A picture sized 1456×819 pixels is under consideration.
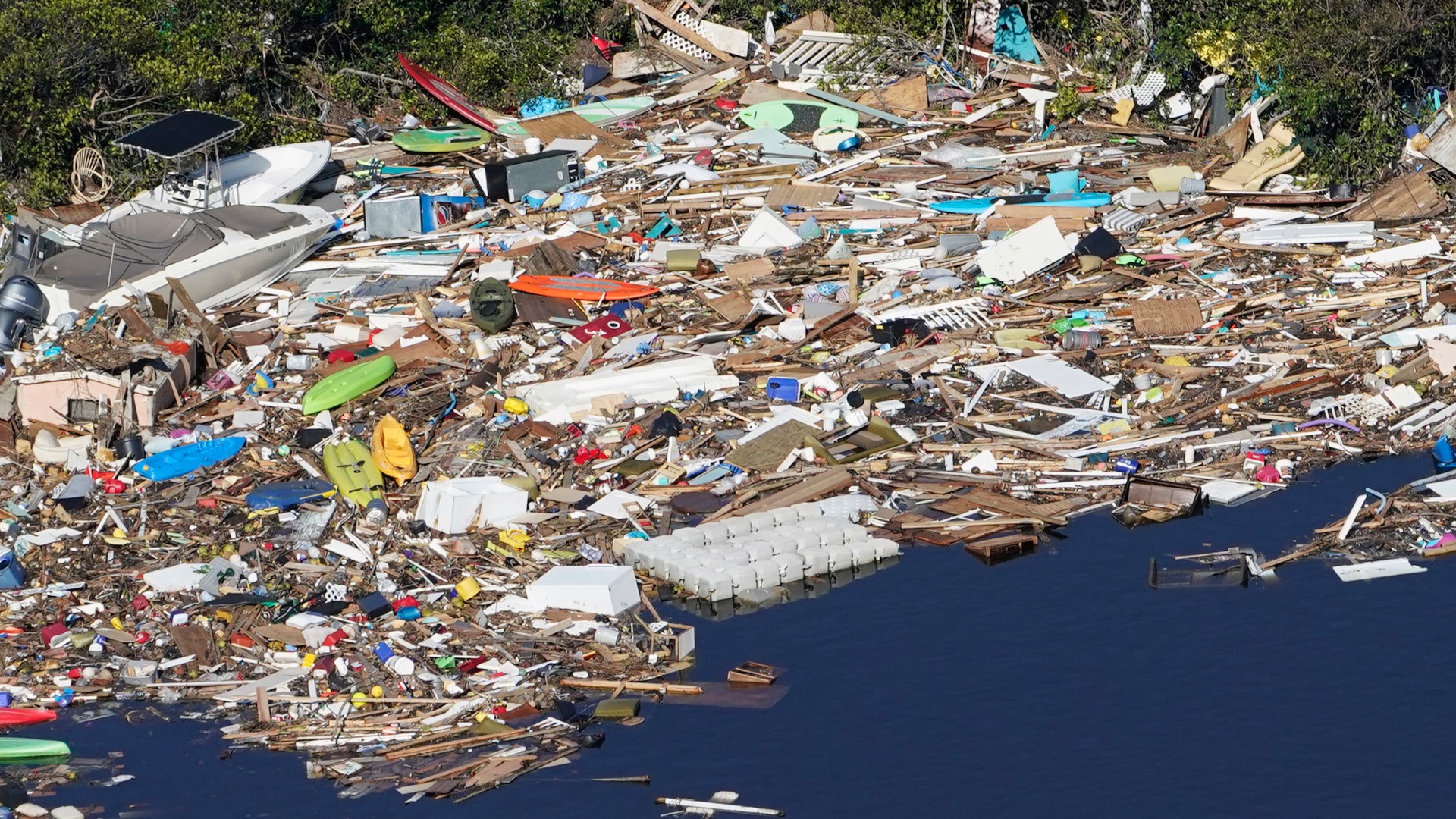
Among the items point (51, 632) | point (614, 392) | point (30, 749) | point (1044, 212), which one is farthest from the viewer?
point (1044, 212)

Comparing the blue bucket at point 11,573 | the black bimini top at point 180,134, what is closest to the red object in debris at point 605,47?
the black bimini top at point 180,134

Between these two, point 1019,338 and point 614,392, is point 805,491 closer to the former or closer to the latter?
point 614,392

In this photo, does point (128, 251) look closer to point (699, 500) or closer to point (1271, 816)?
point (699, 500)

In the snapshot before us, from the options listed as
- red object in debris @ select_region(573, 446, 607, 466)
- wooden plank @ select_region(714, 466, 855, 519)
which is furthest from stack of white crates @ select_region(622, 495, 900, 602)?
red object in debris @ select_region(573, 446, 607, 466)

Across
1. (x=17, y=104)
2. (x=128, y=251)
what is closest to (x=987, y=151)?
(x=128, y=251)

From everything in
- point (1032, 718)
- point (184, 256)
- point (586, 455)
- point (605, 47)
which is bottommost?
point (1032, 718)

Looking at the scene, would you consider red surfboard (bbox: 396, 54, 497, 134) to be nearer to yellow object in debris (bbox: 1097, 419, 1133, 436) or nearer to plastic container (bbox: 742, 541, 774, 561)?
yellow object in debris (bbox: 1097, 419, 1133, 436)

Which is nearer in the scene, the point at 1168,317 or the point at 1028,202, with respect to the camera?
the point at 1168,317

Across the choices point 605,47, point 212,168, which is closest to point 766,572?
point 212,168
